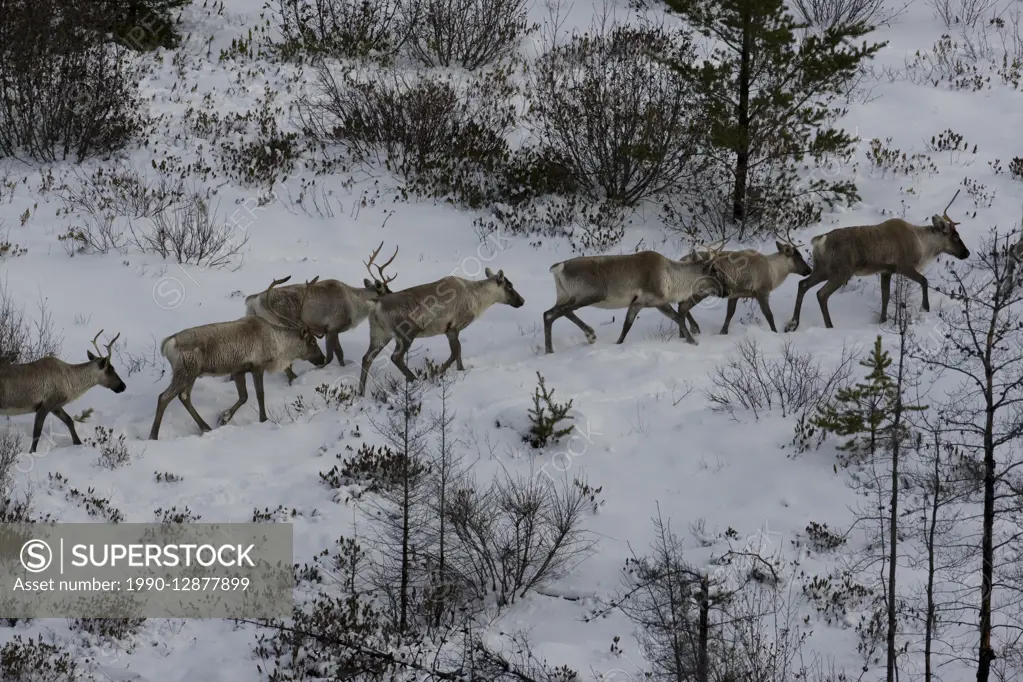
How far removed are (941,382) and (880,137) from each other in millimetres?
8628

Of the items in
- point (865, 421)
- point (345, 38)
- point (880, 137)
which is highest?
point (345, 38)

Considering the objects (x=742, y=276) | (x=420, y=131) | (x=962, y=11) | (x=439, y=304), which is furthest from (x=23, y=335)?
(x=962, y=11)

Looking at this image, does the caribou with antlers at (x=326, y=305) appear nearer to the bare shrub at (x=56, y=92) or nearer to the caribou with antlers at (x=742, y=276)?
the caribou with antlers at (x=742, y=276)

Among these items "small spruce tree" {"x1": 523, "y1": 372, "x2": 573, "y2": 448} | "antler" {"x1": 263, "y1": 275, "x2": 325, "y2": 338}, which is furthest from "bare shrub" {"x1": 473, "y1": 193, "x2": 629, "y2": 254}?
"small spruce tree" {"x1": 523, "y1": 372, "x2": 573, "y2": 448}

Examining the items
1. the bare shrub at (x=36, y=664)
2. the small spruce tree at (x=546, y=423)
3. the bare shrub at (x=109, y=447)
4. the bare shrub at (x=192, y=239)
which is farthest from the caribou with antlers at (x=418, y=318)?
the bare shrub at (x=36, y=664)

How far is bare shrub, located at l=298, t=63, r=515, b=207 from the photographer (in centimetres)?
1811

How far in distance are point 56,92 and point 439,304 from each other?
933 centimetres

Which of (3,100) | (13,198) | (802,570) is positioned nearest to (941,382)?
(802,570)

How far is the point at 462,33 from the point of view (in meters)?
21.3

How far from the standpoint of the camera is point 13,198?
16.9 meters

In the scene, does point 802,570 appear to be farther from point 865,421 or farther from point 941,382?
point 941,382

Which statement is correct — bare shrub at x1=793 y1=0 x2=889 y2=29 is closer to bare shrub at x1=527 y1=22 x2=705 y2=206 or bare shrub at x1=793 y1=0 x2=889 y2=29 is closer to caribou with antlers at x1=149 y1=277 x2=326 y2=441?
bare shrub at x1=527 y1=22 x2=705 y2=206

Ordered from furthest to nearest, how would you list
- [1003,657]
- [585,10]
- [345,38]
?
1. [585,10]
2. [345,38]
3. [1003,657]

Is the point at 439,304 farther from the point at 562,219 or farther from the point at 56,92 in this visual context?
the point at 56,92
